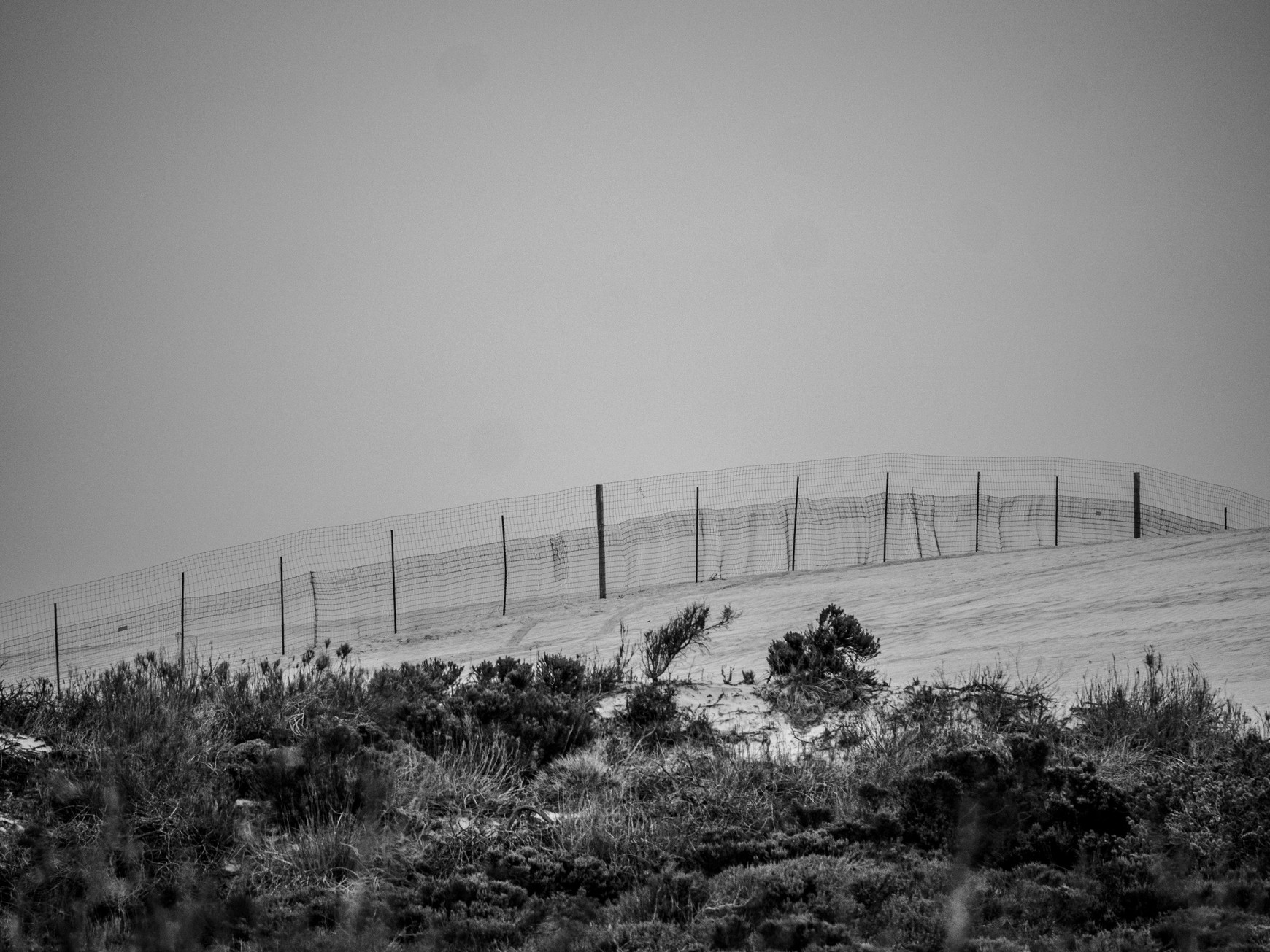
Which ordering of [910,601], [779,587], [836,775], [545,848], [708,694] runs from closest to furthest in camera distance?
[545,848]
[836,775]
[708,694]
[910,601]
[779,587]

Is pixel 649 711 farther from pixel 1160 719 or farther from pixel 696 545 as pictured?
pixel 696 545

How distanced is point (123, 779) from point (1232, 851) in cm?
774

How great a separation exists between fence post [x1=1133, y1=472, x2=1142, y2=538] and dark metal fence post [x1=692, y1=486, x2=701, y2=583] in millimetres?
11395

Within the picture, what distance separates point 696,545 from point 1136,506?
1204 cm

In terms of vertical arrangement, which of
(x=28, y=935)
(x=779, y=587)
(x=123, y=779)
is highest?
(x=779, y=587)

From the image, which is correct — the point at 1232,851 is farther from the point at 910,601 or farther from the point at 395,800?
the point at 910,601

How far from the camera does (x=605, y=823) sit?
8250mm

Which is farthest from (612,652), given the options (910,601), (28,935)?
(28,935)

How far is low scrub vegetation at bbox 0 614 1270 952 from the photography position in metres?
6.85

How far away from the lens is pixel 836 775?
356 inches

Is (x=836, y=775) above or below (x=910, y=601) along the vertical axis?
below

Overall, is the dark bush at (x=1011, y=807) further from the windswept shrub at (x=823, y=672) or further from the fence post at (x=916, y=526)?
the fence post at (x=916, y=526)

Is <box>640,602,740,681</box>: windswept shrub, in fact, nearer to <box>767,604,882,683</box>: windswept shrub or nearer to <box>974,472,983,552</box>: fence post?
<box>767,604,882,683</box>: windswept shrub

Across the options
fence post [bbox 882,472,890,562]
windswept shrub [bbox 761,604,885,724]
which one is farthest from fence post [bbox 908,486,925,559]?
windswept shrub [bbox 761,604,885,724]
